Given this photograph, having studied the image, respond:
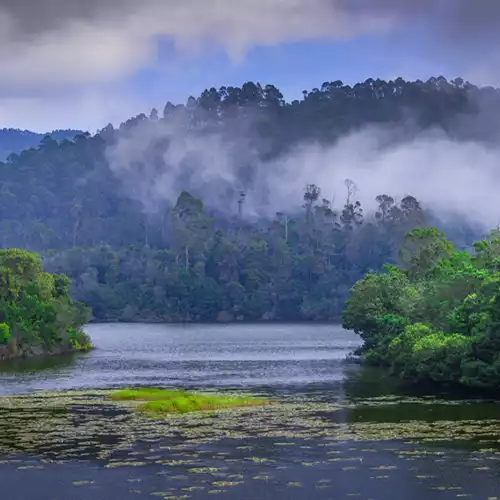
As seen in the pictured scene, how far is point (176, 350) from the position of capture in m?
133

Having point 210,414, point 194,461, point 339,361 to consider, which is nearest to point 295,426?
point 210,414

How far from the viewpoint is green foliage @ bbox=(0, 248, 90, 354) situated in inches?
4621

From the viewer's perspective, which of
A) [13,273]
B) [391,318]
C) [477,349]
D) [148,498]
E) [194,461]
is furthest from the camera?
[13,273]

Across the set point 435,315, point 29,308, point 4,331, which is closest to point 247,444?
point 435,315

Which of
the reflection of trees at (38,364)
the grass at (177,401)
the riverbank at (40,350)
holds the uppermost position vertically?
the riverbank at (40,350)

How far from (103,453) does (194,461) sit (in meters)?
4.75

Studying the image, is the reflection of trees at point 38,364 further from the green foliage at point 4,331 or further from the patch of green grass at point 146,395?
the patch of green grass at point 146,395

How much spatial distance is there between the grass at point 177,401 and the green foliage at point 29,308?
4617 centimetres

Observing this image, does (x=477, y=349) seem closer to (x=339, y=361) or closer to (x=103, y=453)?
(x=103, y=453)

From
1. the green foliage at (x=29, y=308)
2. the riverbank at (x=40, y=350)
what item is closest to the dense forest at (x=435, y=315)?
the green foliage at (x=29, y=308)

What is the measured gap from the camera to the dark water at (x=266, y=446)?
39438 millimetres

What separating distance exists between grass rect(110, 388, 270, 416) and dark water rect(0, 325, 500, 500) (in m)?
2.12

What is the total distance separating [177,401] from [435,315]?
35813 mm

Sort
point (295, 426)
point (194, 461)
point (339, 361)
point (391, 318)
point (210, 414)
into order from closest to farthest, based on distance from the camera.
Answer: point (194, 461) → point (295, 426) → point (210, 414) → point (391, 318) → point (339, 361)
